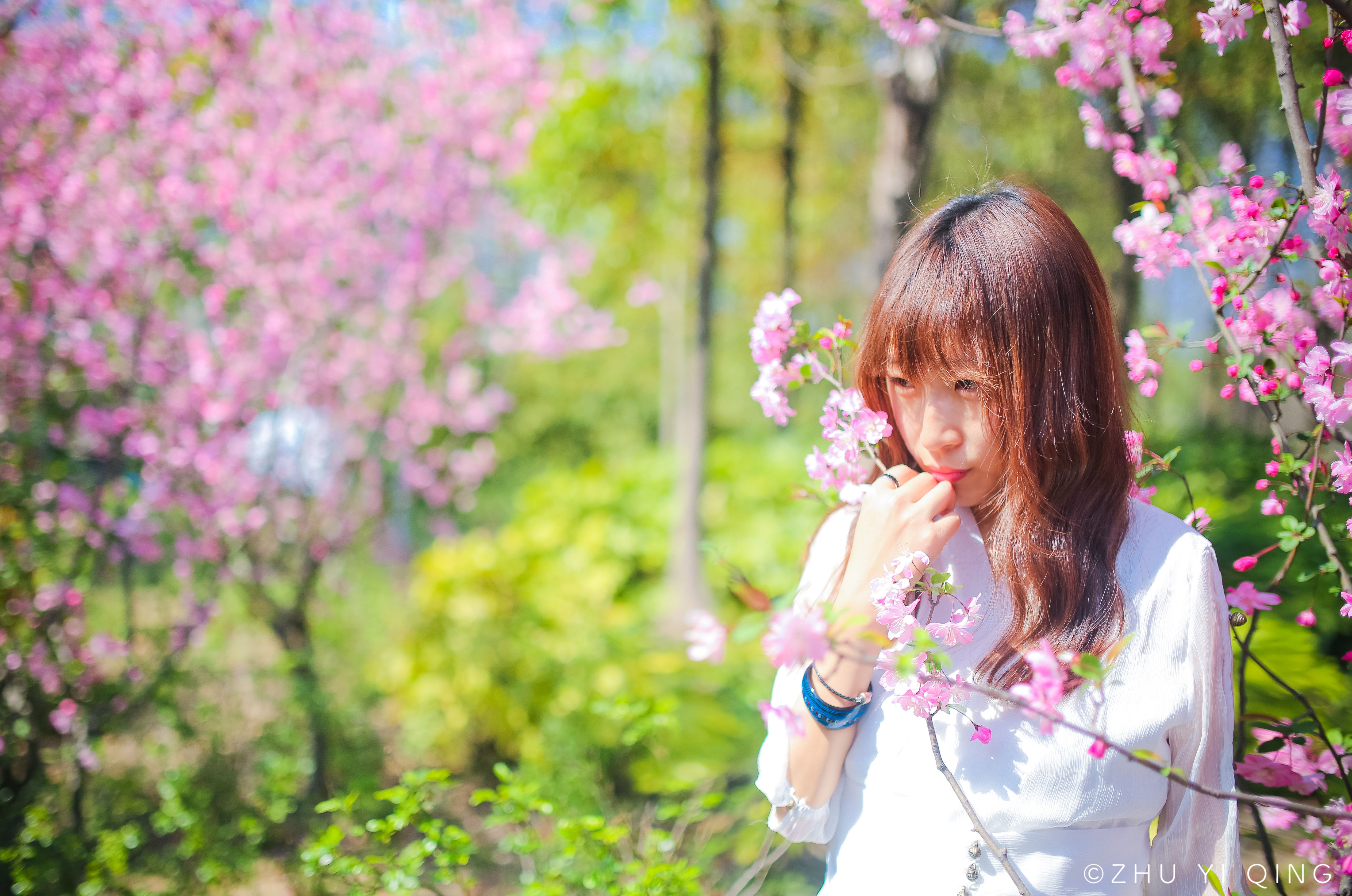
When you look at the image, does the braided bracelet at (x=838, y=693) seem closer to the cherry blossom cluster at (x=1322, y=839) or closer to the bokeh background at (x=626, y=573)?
the bokeh background at (x=626, y=573)

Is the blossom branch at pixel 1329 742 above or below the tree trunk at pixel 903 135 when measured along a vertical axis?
below

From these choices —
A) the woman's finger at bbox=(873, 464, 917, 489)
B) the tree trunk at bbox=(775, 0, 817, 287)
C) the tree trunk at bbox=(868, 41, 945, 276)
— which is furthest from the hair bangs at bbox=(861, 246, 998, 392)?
the tree trunk at bbox=(775, 0, 817, 287)

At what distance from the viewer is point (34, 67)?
3.03 meters

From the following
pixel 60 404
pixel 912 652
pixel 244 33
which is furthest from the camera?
pixel 244 33

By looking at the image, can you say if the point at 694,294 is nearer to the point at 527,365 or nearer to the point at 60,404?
the point at 60,404

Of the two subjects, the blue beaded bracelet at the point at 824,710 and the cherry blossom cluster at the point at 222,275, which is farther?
the cherry blossom cluster at the point at 222,275

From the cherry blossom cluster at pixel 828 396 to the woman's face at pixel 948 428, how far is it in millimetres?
43

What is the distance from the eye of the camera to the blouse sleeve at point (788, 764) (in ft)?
3.73

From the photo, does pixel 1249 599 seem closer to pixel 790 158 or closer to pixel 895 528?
pixel 895 528

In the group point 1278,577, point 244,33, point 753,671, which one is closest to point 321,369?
point 244,33

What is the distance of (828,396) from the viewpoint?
1224 millimetres

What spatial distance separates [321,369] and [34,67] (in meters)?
1.63

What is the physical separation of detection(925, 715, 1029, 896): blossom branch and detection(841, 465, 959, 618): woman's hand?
0.69 ft

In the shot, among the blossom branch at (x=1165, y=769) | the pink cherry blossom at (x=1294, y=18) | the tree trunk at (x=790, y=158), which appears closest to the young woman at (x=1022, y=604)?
the blossom branch at (x=1165, y=769)
